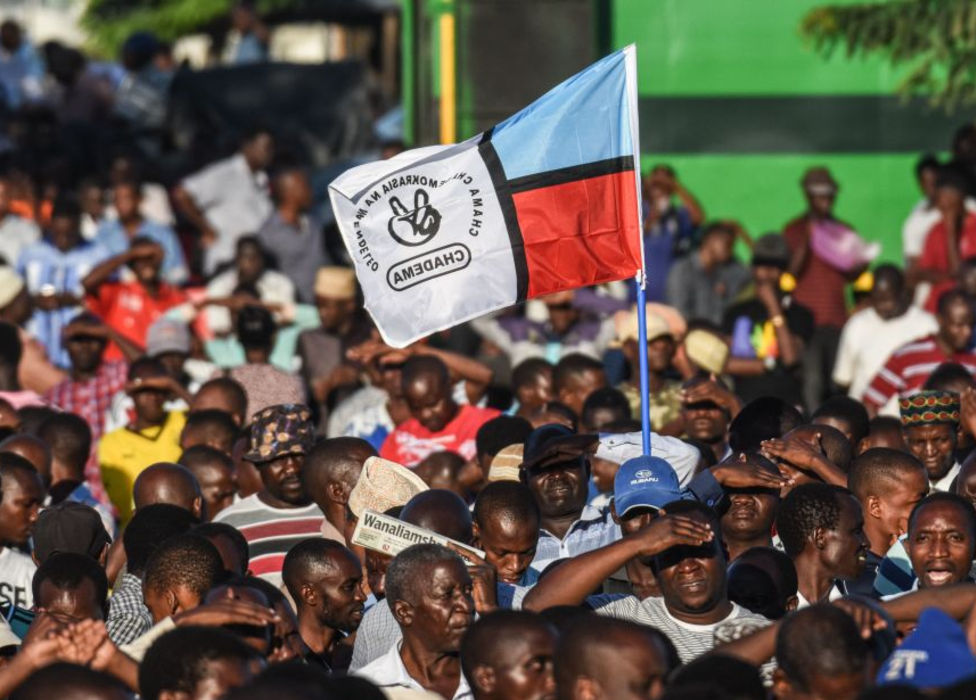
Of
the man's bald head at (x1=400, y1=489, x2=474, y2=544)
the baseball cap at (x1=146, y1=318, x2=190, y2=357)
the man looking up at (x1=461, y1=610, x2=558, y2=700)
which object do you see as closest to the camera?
the man looking up at (x1=461, y1=610, x2=558, y2=700)

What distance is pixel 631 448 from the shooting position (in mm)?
9359

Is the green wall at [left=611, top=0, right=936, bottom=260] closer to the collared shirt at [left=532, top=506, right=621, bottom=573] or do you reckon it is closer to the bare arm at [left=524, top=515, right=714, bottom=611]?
the collared shirt at [left=532, top=506, right=621, bottom=573]

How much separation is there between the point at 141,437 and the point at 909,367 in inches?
176

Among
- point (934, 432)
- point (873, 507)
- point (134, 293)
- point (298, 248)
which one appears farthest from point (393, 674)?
point (298, 248)

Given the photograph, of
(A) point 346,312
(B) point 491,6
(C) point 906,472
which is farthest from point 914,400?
(B) point 491,6

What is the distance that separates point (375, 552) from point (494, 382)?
507cm

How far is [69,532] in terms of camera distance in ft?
29.4

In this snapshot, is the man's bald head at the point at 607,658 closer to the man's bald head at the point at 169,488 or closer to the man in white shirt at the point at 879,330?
the man's bald head at the point at 169,488

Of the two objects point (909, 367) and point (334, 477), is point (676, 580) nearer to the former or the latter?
point (334, 477)

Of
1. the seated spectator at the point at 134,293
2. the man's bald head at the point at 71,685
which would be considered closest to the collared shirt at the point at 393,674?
the man's bald head at the point at 71,685

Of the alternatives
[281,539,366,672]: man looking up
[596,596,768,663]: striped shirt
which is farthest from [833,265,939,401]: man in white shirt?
[596,596,768,663]: striped shirt

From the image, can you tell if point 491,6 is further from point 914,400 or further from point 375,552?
point 375,552

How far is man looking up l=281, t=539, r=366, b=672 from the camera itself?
26.3ft

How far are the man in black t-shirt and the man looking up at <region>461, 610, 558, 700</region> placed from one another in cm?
672
